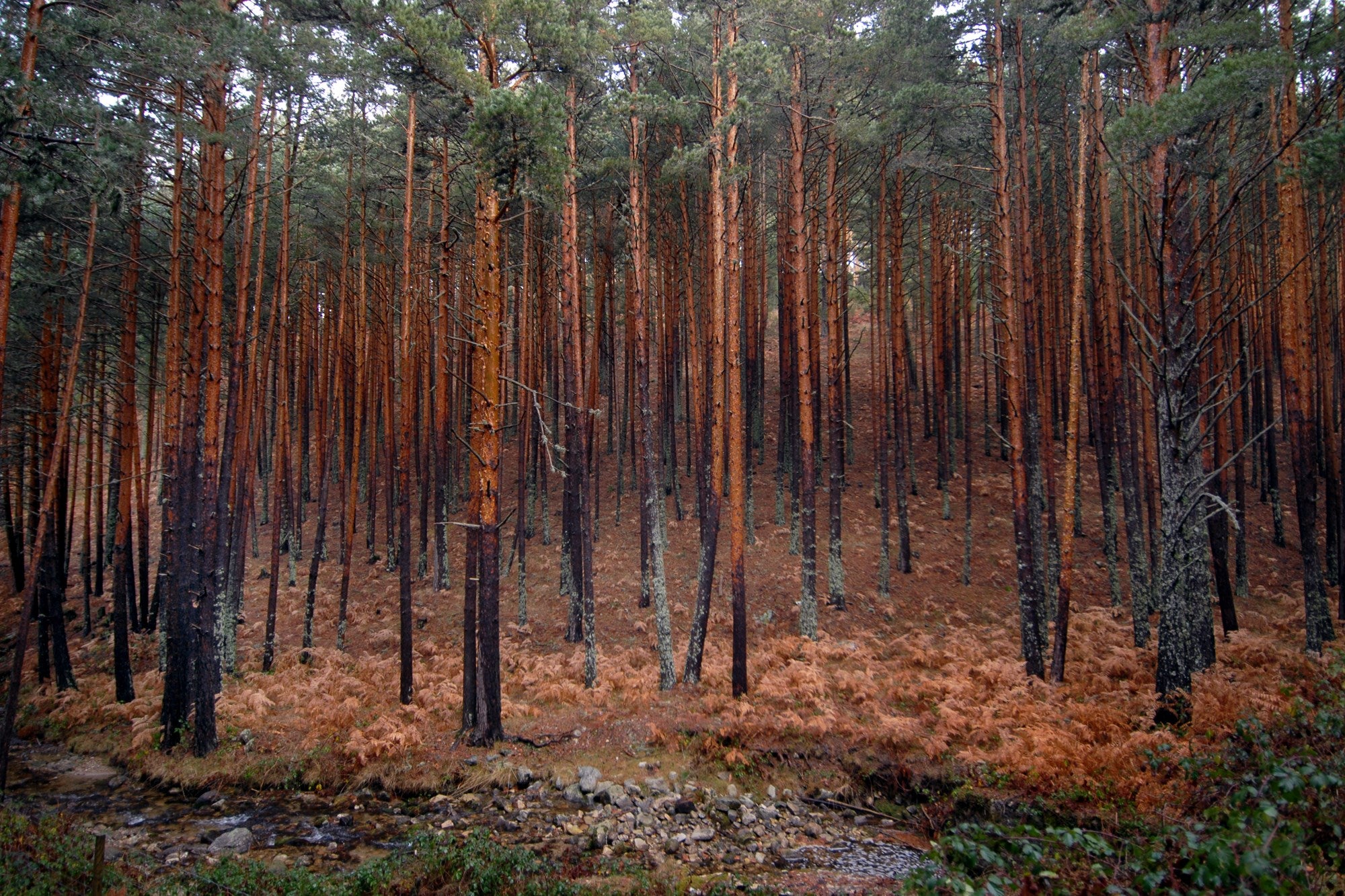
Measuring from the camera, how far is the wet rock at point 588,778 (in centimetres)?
964

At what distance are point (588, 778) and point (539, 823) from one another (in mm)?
1032

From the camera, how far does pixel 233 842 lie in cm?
848

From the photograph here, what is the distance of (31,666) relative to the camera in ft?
53.3

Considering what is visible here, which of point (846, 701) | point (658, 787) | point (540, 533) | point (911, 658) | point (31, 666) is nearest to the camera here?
point (658, 787)

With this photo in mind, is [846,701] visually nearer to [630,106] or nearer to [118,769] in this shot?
[630,106]

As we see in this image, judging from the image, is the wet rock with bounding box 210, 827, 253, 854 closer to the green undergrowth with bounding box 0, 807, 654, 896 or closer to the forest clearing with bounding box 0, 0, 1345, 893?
the forest clearing with bounding box 0, 0, 1345, 893

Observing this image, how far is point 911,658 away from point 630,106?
11.3 meters

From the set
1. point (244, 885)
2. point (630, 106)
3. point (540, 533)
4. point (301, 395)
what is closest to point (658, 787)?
point (244, 885)

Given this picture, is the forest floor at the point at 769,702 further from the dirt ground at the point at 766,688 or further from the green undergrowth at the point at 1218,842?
the green undergrowth at the point at 1218,842

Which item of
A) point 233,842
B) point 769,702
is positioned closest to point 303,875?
point 233,842

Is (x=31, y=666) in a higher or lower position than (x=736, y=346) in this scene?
lower

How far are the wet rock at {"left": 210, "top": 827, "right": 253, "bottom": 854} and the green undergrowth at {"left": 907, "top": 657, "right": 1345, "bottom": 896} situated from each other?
25.8 ft

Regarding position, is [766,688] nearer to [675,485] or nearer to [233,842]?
[233,842]

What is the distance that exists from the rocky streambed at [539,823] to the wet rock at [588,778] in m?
0.01
